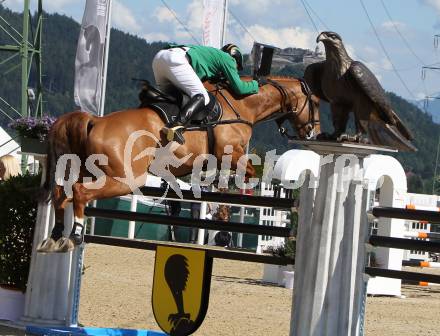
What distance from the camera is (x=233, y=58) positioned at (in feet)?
26.7

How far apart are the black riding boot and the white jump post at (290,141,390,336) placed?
168 centimetres

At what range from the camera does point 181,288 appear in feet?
22.5

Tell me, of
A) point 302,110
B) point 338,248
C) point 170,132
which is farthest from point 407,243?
point 302,110

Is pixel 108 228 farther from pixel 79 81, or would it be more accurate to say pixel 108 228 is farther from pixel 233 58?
pixel 233 58

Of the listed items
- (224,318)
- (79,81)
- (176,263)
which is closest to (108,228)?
(79,81)

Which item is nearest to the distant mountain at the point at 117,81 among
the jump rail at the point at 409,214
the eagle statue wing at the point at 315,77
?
the eagle statue wing at the point at 315,77

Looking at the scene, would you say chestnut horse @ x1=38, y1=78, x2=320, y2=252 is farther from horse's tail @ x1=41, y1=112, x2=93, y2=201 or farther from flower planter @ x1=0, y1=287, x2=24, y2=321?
flower planter @ x1=0, y1=287, x2=24, y2=321

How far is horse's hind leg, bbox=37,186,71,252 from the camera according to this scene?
7035 mm

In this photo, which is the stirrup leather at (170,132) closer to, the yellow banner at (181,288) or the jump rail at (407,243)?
the yellow banner at (181,288)

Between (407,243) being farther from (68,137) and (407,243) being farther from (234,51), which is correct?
(234,51)

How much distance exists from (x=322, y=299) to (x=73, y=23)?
139037 mm

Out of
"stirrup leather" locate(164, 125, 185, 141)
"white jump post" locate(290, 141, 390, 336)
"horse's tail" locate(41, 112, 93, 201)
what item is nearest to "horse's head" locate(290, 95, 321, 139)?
"stirrup leather" locate(164, 125, 185, 141)

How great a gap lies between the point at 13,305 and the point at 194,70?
2.30 m

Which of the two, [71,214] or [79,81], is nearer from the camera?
[71,214]
